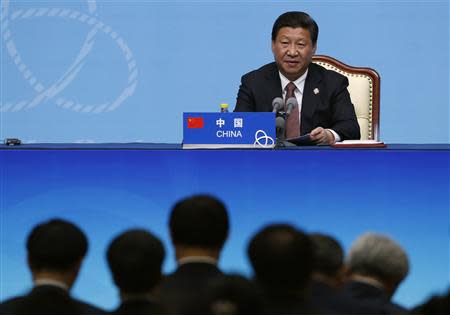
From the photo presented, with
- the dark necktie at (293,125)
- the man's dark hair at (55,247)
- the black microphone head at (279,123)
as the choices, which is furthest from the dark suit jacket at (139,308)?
the dark necktie at (293,125)

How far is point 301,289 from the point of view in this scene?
2062 millimetres

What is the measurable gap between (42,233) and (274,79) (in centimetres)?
239

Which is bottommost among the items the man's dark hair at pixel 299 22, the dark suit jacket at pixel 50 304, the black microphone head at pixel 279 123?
the dark suit jacket at pixel 50 304

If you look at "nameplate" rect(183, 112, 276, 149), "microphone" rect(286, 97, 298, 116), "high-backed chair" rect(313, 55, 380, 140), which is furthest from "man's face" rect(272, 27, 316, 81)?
"nameplate" rect(183, 112, 276, 149)

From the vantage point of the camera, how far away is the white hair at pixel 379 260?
2.46 m

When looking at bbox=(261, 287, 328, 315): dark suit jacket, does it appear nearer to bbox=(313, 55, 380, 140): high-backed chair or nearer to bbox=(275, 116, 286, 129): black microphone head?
bbox=(275, 116, 286, 129): black microphone head

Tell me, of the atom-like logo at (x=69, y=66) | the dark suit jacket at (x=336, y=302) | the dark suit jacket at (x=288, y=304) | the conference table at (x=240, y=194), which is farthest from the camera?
the atom-like logo at (x=69, y=66)

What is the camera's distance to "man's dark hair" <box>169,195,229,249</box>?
2400mm

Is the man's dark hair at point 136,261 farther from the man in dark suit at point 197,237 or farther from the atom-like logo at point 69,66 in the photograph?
the atom-like logo at point 69,66

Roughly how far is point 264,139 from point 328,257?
146cm

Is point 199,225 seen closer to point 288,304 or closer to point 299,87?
point 288,304

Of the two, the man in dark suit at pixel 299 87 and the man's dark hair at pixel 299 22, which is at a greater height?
the man's dark hair at pixel 299 22

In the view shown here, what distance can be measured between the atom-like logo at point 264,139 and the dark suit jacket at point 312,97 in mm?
671

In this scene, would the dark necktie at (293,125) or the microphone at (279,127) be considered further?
the dark necktie at (293,125)
